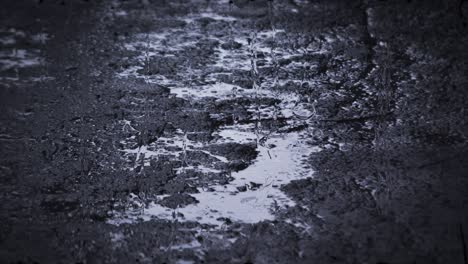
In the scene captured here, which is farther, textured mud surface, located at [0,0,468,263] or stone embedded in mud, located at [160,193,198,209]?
stone embedded in mud, located at [160,193,198,209]

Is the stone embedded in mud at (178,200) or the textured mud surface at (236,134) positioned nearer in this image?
the textured mud surface at (236,134)

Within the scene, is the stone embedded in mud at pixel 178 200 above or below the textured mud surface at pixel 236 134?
below

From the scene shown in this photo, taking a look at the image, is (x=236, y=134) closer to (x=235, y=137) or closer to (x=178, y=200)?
(x=235, y=137)

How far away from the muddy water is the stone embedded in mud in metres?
0.01

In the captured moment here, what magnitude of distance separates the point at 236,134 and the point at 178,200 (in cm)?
35

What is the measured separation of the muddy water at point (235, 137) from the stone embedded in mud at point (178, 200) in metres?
0.01

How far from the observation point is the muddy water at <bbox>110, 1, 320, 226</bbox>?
144 centimetres

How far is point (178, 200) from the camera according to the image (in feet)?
4.84

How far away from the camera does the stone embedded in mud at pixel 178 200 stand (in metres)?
1.46

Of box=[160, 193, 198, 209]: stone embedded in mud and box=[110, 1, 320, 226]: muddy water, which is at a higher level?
box=[110, 1, 320, 226]: muddy water

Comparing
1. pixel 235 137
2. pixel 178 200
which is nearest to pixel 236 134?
pixel 235 137

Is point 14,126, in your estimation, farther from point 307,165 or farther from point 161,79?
point 307,165

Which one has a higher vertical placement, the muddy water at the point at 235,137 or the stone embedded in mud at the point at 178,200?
the muddy water at the point at 235,137

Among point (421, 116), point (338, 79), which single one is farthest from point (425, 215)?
point (338, 79)
